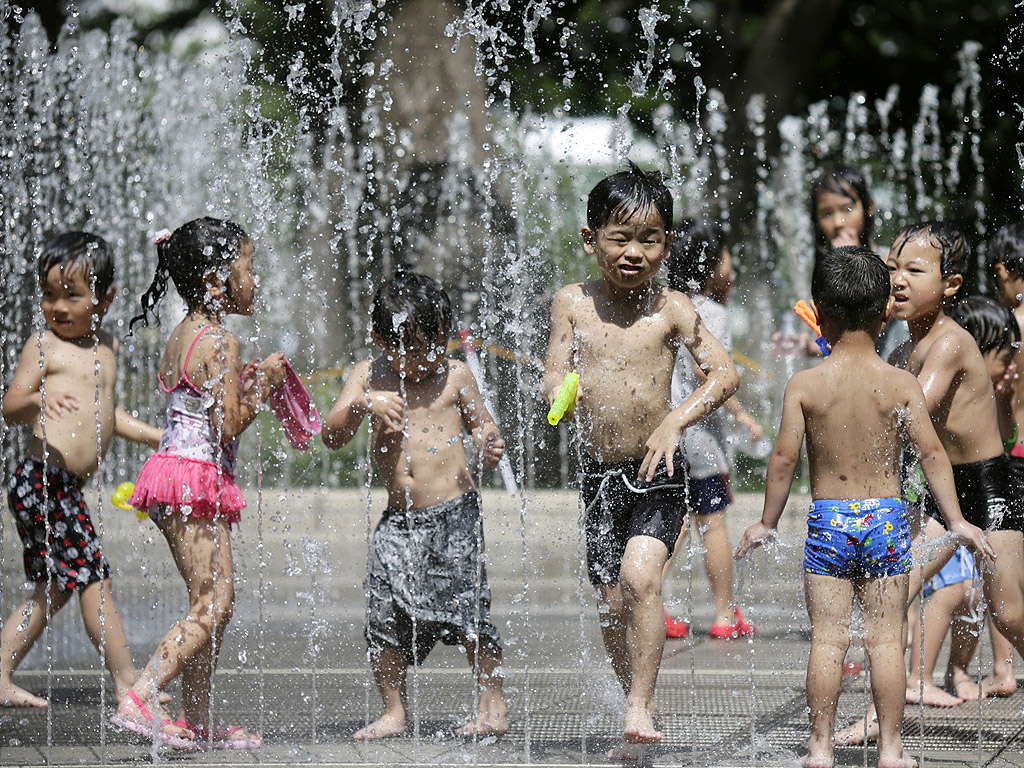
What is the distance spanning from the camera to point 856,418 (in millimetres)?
3129

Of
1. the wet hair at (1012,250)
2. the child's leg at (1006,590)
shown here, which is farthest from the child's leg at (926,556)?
the wet hair at (1012,250)

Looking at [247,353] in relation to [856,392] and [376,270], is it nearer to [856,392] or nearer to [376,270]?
[376,270]

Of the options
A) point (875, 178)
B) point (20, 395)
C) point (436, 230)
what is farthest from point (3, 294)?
point (875, 178)

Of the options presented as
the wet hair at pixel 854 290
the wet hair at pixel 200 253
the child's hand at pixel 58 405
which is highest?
the wet hair at pixel 200 253

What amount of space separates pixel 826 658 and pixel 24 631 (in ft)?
8.08

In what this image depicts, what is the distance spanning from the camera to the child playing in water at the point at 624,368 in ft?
11.5

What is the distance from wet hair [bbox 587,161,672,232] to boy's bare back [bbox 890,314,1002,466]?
0.83 m

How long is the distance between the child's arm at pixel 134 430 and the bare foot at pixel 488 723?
138 cm

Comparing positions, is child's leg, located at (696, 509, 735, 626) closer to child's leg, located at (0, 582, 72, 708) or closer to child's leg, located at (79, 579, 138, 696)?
child's leg, located at (79, 579, 138, 696)

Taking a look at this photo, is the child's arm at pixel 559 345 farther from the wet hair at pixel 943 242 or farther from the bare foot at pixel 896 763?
the bare foot at pixel 896 763

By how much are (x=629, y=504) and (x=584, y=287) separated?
644mm

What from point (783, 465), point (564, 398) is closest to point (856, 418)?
point (783, 465)

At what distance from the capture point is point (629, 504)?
11.6 feet

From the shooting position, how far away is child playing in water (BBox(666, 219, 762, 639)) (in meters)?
4.86
